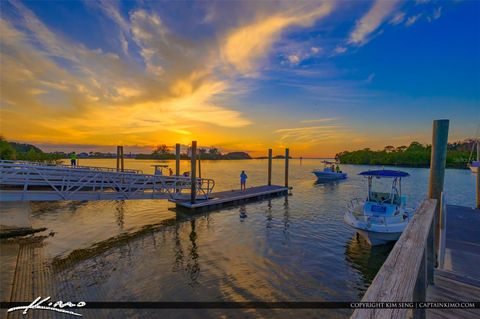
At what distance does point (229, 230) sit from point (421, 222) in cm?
1161

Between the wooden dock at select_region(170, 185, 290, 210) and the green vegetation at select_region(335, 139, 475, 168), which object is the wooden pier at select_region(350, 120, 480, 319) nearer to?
the wooden dock at select_region(170, 185, 290, 210)

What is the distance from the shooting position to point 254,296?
7.45 metres

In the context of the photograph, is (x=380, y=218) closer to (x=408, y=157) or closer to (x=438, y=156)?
(x=438, y=156)

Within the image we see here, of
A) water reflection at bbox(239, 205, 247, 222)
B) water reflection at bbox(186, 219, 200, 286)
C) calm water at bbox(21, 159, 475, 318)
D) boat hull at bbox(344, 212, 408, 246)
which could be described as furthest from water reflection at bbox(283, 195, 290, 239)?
water reflection at bbox(186, 219, 200, 286)

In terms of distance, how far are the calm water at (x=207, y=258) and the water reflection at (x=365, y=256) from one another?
0.15 ft

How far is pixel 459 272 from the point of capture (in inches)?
221

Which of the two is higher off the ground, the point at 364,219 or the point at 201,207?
the point at 364,219

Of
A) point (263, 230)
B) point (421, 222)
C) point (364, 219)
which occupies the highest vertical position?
point (421, 222)

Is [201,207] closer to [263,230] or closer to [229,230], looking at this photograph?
[229,230]

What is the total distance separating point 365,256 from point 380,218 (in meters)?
2.00

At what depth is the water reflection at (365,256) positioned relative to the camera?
941 centimetres

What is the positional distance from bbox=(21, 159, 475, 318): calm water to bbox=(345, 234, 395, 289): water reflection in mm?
44

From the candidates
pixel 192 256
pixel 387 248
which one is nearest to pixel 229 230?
pixel 192 256
